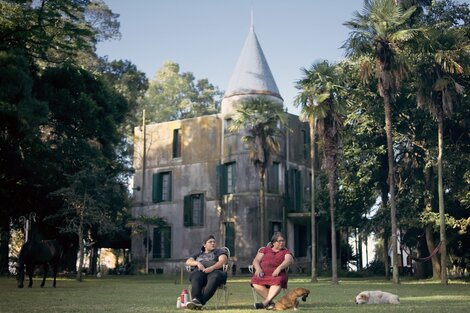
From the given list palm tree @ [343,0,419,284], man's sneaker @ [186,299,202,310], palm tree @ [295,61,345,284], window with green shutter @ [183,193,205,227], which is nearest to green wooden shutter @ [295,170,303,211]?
window with green shutter @ [183,193,205,227]

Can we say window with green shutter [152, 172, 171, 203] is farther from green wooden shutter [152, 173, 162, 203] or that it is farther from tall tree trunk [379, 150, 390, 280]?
tall tree trunk [379, 150, 390, 280]

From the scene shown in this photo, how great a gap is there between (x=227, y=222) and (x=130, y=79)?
15.0 metres

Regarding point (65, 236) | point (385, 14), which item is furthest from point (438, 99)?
point (65, 236)

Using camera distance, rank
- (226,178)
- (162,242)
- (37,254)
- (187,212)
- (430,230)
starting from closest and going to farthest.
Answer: (37,254), (430,230), (226,178), (187,212), (162,242)

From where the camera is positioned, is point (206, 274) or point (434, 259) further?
point (434, 259)

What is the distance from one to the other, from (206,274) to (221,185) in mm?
29315

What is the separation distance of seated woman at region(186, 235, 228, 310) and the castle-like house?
27041mm

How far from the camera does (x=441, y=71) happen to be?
25.7m

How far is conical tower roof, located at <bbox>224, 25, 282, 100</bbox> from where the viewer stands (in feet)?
129

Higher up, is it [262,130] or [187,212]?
[262,130]

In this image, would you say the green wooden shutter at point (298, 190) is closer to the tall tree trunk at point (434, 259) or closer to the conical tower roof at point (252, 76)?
the conical tower roof at point (252, 76)

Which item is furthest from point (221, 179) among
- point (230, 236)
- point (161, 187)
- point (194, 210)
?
point (161, 187)

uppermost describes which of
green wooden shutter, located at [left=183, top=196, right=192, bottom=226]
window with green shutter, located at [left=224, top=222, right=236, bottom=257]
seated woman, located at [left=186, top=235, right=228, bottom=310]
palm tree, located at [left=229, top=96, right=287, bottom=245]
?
palm tree, located at [left=229, top=96, right=287, bottom=245]

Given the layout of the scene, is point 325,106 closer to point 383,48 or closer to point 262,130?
Result: point 383,48
